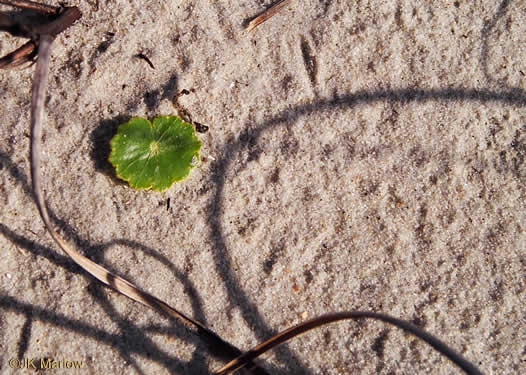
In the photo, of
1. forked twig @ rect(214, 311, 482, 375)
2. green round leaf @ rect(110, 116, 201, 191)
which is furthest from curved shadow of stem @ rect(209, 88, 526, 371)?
forked twig @ rect(214, 311, 482, 375)

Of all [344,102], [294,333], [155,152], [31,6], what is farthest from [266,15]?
[294,333]

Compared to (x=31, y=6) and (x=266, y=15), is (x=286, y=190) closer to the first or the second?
(x=266, y=15)

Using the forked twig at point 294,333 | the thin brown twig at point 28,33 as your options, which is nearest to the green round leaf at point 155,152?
the thin brown twig at point 28,33

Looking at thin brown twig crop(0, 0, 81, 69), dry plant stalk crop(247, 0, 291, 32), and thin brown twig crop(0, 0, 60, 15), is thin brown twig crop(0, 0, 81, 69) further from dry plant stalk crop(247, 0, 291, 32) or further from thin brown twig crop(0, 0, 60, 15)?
dry plant stalk crop(247, 0, 291, 32)

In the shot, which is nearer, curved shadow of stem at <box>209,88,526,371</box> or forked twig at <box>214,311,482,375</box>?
forked twig at <box>214,311,482,375</box>

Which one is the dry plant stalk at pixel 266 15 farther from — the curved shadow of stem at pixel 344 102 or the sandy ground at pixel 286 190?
the curved shadow of stem at pixel 344 102

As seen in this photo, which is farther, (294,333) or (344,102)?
(344,102)

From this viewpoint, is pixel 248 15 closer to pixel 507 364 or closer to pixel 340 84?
pixel 340 84
